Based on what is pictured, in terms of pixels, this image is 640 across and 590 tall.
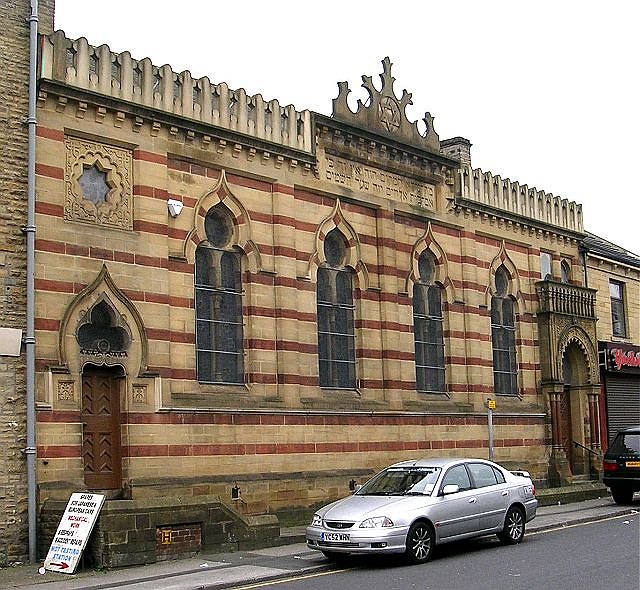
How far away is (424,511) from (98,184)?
27.0 feet

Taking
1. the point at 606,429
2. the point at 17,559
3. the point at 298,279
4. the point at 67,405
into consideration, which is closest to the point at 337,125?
the point at 298,279

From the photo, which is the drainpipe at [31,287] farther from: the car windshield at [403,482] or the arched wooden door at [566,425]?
the arched wooden door at [566,425]

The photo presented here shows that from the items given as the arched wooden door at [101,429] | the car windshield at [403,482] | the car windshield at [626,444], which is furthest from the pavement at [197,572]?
the car windshield at [626,444]

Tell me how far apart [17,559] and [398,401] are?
1008 cm

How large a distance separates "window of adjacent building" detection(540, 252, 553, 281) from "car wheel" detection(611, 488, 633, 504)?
6955 millimetres

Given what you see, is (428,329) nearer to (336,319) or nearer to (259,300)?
(336,319)

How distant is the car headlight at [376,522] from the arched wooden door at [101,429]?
4.94 m

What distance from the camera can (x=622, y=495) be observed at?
80.4ft

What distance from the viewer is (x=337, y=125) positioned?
22.7m

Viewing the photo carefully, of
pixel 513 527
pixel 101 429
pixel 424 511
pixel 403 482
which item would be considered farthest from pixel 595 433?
pixel 101 429

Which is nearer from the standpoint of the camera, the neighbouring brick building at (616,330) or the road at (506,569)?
the road at (506,569)

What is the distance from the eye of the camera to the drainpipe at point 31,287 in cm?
1602

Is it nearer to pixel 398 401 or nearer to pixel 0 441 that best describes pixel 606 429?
pixel 398 401

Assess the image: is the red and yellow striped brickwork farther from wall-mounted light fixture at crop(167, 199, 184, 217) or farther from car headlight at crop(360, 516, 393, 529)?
car headlight at crop(360, 516, 393, 529)
